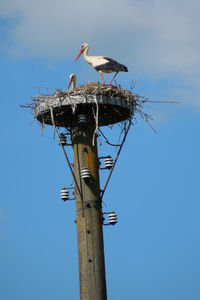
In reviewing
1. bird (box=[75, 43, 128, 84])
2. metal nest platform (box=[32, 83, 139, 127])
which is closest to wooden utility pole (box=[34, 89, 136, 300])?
metal nest platform (box=[32, 83, 139, 127])

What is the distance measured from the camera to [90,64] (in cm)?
1510

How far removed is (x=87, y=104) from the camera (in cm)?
1241

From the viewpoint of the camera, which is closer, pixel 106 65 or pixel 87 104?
pixel 87 104

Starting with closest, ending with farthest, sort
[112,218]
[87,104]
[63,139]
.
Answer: [112,218]
[87,104]
[63,139]

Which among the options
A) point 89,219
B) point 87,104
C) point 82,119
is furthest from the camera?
point 82,119

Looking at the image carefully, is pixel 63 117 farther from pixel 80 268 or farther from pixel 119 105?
pixel 80 268

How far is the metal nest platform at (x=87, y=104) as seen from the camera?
12.3 meters

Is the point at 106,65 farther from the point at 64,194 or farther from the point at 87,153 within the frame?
the point at 64,194

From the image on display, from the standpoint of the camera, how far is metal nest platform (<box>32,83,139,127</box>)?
1234 centimetres

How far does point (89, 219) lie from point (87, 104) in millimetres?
2604

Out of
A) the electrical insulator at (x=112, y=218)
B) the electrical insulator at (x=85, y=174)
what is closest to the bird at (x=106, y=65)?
the electrical insulator at (x=85, y=174)

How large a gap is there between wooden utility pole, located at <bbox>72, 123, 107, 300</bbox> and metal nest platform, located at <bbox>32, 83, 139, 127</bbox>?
1.51 ft

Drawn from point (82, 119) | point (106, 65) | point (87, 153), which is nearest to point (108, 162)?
point (87, 153)

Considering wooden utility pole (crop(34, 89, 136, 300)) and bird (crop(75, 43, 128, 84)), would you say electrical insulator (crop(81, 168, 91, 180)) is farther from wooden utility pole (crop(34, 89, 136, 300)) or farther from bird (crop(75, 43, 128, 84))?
bird (crop(75, 43, 128, 84))
